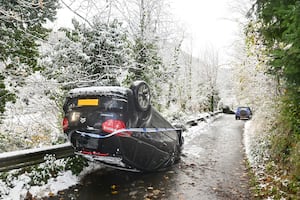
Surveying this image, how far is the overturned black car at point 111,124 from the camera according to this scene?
16.3 ft

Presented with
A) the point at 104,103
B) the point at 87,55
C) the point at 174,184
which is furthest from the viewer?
the point at 87,55

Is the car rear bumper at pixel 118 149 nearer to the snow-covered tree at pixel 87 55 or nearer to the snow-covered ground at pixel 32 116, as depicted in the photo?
the snow-covered ground at pixel 32 116

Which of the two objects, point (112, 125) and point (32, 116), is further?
point (32, 116)

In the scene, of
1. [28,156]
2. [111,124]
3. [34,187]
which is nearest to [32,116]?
[28,156]

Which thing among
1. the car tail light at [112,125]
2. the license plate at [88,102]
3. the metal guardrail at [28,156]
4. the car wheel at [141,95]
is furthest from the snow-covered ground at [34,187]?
the car wheel at [141,95]

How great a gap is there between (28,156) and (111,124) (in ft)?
5.95

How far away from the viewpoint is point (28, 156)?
5.12 m

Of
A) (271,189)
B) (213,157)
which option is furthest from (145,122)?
(213,157)

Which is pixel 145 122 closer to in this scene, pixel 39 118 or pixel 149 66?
pixel 39 118

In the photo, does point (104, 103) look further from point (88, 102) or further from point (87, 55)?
point (87, 55)

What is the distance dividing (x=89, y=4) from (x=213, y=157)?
6.90 m

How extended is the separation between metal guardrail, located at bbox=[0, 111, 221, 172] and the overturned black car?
710 millimetres

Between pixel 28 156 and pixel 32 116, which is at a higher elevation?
pixel 32 116

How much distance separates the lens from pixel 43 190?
4988 millimetres
